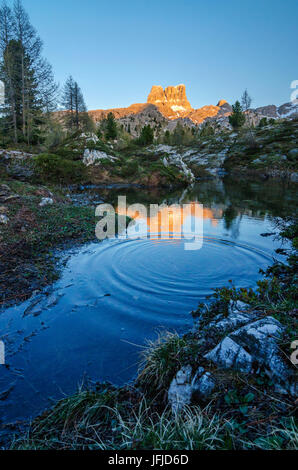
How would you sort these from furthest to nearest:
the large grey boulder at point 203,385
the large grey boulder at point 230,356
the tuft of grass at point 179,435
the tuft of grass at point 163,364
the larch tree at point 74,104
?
1. the larch tree at point 74,104
2. the tuft of grass at point 163,364
3. the large grey boulder at point 230,356
4. the large grey boulder at point 203,385
5. the tuft of grass at point 179,435

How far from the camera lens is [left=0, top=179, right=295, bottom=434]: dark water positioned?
4109 mm

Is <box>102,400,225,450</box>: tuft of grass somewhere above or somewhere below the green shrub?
below

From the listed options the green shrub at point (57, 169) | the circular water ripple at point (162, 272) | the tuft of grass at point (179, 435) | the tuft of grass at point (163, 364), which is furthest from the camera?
the green shrub at point (57, 169)

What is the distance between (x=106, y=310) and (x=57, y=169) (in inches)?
1104

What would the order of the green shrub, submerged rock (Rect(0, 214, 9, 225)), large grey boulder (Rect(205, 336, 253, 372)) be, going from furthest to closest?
1. the green shrub
2. submerged rock (Rect(0, 214, 9, 225))
3. large grey boulder (Rect(205, 336, 253, 372))

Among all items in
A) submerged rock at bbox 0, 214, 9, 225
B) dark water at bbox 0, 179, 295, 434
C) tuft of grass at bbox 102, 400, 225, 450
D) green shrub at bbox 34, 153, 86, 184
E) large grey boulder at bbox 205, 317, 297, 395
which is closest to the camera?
tuft of grass at bbox 102, 400, 225, 450

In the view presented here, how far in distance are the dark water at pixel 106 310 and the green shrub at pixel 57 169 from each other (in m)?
21.2

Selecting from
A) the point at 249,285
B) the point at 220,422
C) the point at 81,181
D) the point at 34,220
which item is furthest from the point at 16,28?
the point at 220,422

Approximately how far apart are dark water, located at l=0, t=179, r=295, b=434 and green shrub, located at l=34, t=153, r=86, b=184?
69.6 feet

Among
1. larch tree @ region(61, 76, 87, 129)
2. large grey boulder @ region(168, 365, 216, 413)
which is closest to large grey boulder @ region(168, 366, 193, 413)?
large grey boulder @ region(168, 365, 216, 413)

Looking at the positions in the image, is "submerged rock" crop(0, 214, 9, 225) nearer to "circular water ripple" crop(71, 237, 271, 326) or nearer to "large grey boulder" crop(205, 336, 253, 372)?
"circular water ripple" crop(71, 237, 271, 326)

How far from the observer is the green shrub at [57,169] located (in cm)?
2805

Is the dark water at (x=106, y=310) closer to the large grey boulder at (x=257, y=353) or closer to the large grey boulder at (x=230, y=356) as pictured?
the large grey boulder at (x=230, y=356)

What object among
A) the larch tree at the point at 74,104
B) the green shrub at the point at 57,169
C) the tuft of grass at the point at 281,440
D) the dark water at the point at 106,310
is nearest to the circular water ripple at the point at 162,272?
the dark water at the point at 106,310
